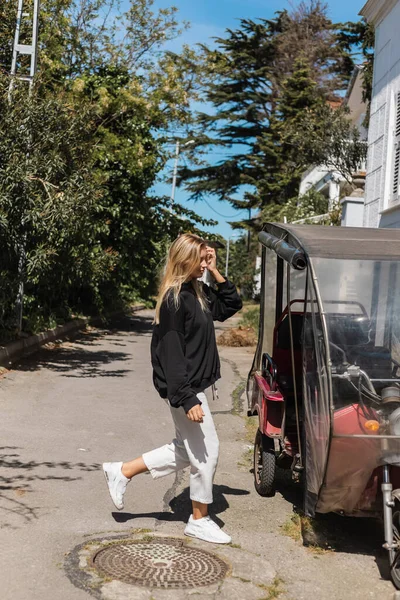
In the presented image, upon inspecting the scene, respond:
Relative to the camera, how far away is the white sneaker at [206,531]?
16.9 ft

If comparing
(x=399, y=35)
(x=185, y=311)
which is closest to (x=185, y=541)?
(x=185, y=311)

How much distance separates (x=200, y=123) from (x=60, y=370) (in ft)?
99.5

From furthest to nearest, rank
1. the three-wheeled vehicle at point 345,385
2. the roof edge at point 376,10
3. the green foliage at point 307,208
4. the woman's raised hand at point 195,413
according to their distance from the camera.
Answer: the green foliage at point 307,208 < the roof edge at point 376,10 < the woman's raised hand at point 195,413 < the three-wheeled vehicle at point 345,385

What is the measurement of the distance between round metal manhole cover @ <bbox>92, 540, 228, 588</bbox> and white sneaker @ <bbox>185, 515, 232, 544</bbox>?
0.44 feet

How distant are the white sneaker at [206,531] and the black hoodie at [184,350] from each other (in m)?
0.84

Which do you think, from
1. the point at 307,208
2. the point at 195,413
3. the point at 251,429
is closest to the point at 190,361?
the point at 195,413

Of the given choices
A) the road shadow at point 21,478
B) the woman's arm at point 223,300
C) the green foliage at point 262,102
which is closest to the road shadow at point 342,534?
the woman's arm at point 223,300

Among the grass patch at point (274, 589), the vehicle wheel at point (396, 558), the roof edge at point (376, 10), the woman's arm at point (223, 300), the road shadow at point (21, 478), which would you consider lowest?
the grass patch at point (274, 589)

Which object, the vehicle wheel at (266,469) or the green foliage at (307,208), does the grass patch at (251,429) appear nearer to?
the vehicle wheel at (266,469)

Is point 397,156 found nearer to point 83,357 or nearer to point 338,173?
point 83,357

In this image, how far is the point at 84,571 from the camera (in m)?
4.51

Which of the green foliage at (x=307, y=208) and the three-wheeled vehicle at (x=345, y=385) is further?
the green foliage at (x=307, y=208)

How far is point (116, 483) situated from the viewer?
543 centimetres

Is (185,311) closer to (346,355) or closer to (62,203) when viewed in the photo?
(346,355)
